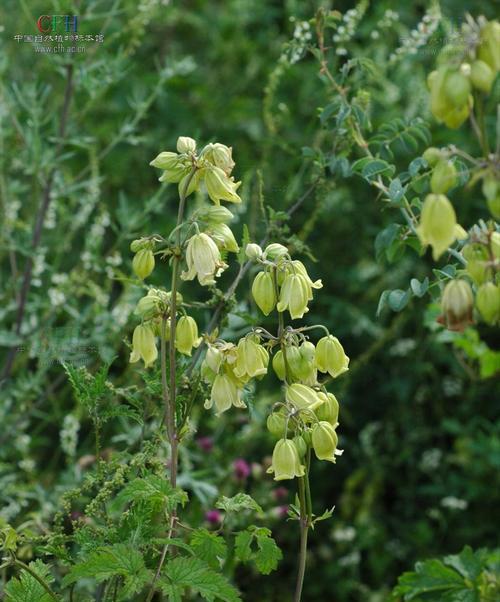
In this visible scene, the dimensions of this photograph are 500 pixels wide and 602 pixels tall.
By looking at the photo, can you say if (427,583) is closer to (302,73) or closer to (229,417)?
(229,417)

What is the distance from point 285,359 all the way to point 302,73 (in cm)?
259

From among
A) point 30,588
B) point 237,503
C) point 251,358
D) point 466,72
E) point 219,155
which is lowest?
point 30,588

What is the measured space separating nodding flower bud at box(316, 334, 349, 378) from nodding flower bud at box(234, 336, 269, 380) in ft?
0.28

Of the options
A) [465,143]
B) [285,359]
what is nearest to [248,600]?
[285,359]

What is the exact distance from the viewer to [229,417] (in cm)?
284

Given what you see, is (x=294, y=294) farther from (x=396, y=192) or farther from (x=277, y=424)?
(x=396, y=192)

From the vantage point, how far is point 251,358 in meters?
1.28

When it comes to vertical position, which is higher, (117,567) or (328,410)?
(328,410)

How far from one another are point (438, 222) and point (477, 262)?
0.30 feet

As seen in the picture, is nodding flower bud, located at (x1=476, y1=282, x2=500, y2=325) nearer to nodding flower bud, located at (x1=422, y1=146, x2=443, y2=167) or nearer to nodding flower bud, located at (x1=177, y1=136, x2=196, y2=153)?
nodding flower bud, located at (x1=422, y1=146, x2=443, y2=167)

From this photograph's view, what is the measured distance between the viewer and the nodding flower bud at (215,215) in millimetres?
1298

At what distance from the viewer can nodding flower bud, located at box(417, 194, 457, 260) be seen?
1.07 m

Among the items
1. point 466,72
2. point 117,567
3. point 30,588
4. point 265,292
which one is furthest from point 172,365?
point 466,72

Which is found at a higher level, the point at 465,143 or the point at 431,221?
the point at 431,221
